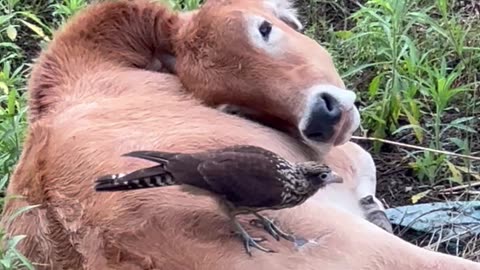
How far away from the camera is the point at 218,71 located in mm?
3799

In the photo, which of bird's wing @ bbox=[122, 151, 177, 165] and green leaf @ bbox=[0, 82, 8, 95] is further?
green leaf @ bbox=[0, 82, 8, 95]

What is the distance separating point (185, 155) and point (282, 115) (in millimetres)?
683

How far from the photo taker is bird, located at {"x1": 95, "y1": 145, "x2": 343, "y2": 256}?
313 centimetres

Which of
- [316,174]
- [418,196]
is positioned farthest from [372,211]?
[316,174]

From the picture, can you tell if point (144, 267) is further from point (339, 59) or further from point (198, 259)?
point (339, 59)

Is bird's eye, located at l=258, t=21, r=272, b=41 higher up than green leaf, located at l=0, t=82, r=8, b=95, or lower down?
higher up

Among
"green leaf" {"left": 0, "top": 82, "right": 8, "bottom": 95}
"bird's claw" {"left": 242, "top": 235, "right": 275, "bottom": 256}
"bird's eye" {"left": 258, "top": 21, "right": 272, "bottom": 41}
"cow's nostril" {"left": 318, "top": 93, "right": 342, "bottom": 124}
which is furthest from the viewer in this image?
"green leaf" {"left": 0, "top": 82, "right": 8, "bottom": 95}

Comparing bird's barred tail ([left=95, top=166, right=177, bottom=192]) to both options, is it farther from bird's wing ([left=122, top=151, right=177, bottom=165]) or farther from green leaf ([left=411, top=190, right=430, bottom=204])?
green leaf ([left=411, top=190, right=430, bottom=204])

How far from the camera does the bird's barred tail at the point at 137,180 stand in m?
3.11

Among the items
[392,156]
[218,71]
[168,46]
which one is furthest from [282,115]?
[392,156]

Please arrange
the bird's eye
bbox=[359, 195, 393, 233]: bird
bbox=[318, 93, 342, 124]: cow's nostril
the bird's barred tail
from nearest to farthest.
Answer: the bird's barred tail, bbox=[318, 93, 342, 124]: cow's nostril, the bird's eye, bbox=[359, 195, 393, 233]: bird

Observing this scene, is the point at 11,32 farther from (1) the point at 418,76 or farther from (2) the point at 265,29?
(2) the point at 265,29

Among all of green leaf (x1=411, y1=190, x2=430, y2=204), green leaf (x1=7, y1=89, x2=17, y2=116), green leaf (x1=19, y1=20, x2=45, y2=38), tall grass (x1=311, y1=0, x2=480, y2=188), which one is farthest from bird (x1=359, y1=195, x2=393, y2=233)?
green leaf (x1=19, y1=20, x2=45, y2=38)

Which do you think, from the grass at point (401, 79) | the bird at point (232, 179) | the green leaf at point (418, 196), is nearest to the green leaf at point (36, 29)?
the grass at point (401, 79)
